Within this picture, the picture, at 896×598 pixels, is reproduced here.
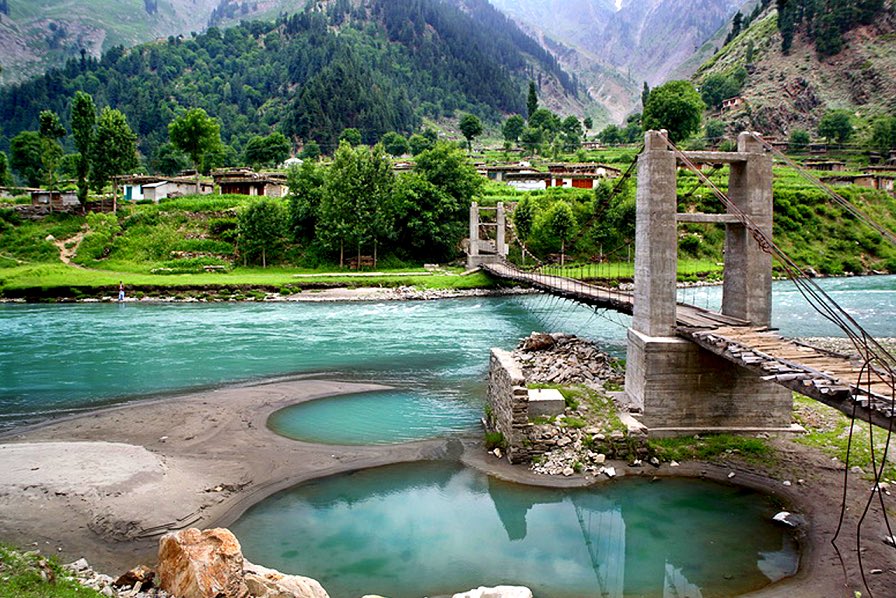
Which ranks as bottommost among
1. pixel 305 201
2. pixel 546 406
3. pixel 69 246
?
pixel 546 406

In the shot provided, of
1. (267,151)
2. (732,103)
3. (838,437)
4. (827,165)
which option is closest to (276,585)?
(838,437)

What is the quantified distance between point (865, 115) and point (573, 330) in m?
91.1

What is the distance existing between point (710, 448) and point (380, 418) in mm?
7049

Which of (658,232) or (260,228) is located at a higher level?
(260,228)

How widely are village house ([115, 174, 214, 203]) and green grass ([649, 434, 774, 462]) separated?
50.0 metres

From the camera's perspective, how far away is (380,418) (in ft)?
48.6

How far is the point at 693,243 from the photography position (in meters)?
46.5

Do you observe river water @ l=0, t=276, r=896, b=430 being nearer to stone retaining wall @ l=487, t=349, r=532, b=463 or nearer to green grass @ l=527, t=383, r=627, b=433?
stone retaining wall @ l=487, t=349, r=532, b=463

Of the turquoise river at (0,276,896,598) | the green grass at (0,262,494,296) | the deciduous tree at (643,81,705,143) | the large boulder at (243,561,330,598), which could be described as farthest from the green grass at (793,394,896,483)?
the deciduous tree at (643,81,705,143)

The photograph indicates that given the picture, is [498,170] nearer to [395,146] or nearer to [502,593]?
[395,146]

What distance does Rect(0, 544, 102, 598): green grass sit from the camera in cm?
660

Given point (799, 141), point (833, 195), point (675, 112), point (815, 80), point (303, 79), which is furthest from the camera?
point (303, 79)

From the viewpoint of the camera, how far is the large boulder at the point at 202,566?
6305 millimetres

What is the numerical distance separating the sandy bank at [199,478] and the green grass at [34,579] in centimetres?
→ 101
